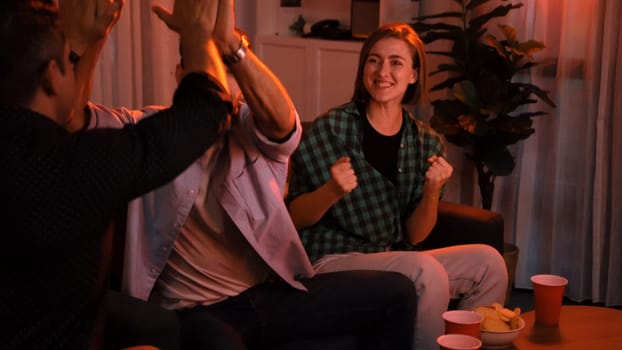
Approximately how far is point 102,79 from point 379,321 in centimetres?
213

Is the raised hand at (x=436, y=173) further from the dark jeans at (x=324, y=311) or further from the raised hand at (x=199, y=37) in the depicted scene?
the raised hand at (x=199, y=37)

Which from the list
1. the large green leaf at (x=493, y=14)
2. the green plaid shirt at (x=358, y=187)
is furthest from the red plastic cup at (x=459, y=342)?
the large green leaf at (x=493, y=14)

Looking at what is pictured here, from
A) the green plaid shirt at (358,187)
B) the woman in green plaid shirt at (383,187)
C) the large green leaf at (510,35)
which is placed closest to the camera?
the woman in green plaid shirt at (383,187)

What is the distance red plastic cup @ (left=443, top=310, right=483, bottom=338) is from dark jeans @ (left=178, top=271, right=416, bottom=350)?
8.2 inches

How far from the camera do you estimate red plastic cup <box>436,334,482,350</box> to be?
183 cm

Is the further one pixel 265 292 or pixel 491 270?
pixel 491 270

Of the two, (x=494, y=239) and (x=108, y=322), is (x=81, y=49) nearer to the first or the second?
(x=108, y=322)

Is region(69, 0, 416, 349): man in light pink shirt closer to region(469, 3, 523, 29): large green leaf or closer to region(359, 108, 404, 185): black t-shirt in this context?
region(359, 108, 404, 185): black t-shirt

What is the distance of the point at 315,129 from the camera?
2.61 metres

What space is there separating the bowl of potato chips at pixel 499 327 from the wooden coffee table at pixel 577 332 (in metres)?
0.04

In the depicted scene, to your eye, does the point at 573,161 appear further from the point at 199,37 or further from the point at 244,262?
the point at 199,37

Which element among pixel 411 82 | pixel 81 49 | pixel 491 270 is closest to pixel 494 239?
pixel 491 270

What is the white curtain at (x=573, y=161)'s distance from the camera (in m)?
3.54

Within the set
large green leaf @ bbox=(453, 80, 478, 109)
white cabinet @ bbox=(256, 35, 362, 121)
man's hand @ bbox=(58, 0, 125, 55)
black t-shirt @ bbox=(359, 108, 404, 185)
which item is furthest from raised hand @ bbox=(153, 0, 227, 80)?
white cabinet @ bbox=(256, 35, 362, 121)
